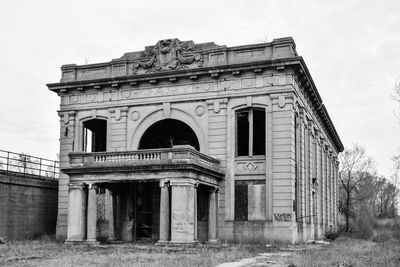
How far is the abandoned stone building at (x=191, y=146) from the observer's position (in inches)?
1161

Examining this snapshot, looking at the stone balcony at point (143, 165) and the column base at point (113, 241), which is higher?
the stone balcony at point (143, 165)

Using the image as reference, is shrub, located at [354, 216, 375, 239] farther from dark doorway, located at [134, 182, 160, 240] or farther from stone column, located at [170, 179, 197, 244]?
stone column, located at [170, 179, 197, 244]

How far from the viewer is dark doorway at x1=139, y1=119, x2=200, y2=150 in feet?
124

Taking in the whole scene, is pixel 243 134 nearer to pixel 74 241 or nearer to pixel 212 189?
pixel 212 189

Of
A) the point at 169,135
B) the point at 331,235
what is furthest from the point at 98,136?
the point at 331,235

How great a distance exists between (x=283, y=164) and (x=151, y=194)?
8620mm

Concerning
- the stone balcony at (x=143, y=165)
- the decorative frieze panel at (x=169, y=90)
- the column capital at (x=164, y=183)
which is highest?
the decorative frieze panel at (x=169, y=90)

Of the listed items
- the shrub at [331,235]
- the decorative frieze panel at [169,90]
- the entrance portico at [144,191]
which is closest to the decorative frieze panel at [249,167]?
the entrance portico at [144,191]

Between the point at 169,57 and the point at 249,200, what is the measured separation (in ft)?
33.3

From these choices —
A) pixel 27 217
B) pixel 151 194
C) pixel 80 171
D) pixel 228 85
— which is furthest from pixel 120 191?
pixel 228 85

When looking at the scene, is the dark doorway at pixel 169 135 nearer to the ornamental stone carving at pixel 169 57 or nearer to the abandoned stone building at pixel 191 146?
the abandoned stone building at pixel 191 146

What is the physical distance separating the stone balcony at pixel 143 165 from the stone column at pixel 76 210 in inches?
25.4

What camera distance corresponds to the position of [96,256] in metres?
22.6

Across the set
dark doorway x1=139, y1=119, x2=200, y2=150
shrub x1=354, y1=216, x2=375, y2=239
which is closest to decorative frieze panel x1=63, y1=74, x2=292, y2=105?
dark doorway x1=139, y1=119, x2=200, y2=150
